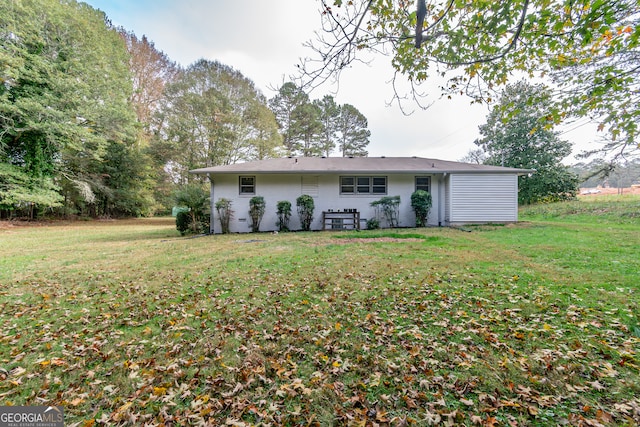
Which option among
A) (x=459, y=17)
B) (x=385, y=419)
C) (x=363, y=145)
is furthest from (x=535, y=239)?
(x=363, y=145)

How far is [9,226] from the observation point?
14766 millimetres

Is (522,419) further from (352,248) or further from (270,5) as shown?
(270,5)

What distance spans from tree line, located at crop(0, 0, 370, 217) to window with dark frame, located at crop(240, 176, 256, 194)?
3292 millimetres

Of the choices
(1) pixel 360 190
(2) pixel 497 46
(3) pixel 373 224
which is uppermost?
(2) pixel 497 46

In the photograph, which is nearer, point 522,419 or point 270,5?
point 522,419

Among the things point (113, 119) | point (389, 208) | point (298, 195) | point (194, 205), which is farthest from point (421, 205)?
point (113, 119)

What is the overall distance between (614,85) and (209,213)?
1226cm

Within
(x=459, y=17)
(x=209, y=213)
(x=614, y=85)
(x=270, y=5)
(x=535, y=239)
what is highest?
(x=270, y=5)

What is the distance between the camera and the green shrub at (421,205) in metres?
11.8

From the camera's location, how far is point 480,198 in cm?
1212

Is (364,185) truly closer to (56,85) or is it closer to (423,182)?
(423,182)

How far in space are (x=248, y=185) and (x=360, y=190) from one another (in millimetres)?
5172

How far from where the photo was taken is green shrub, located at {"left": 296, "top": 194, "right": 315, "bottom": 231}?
456 inches

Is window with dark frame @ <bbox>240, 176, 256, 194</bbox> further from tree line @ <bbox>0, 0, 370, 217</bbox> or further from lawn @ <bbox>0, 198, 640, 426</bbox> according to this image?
lawn @ <bbox>0, 198, 640, 426</bbox>
